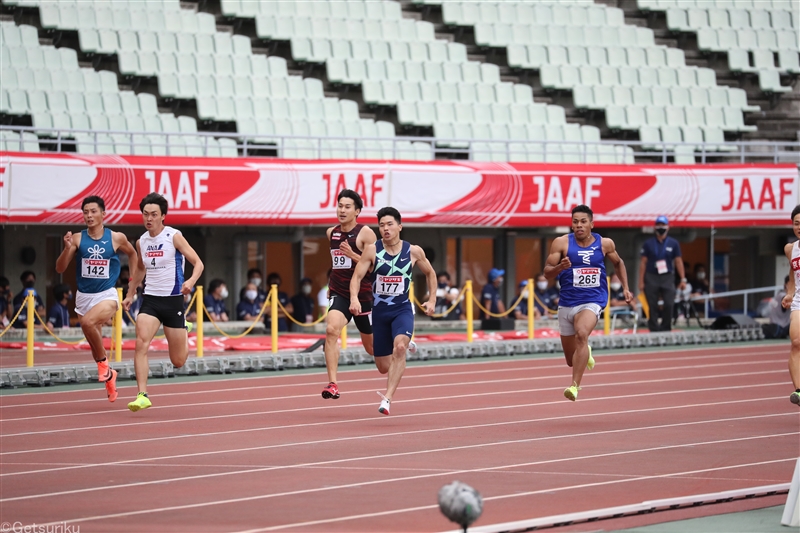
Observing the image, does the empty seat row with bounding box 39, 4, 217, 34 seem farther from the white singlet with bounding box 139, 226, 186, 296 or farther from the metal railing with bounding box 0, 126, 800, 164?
the white singlet with bounding box 139, 226, 186, 296

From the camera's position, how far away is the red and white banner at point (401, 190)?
862 inches

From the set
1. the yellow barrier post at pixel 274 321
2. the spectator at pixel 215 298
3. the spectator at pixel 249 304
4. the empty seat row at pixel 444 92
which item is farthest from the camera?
the empty seat row at pixel 444 92

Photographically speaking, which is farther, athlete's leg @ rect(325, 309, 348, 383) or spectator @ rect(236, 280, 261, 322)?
spectator @ rect(236, 280, 261, 322)

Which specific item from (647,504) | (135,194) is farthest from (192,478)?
(135,194)

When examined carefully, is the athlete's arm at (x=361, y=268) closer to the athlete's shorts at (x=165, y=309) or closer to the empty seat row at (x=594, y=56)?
the athlete's shorts at (x=165, y=309)

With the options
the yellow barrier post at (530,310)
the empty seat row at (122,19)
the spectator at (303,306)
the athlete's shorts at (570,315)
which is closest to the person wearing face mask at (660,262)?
the yellow barrier post at (530,310)

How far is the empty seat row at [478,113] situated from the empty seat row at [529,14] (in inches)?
117

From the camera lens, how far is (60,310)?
73.2 feet

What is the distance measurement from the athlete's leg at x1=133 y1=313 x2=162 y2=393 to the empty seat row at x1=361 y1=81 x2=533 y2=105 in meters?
16.0

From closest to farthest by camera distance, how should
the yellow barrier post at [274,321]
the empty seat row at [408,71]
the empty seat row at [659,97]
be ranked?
the yellow barrier post at [274,321] < the empty seat row at [408,71] < the empty seat row at [659,97]

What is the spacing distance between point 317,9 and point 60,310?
10.4 metres

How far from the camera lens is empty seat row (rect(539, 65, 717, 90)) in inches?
1193

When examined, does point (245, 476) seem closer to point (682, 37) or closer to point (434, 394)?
point (434, 394)

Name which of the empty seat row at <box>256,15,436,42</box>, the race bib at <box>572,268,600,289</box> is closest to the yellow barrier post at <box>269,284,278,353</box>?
the race bib at <box>572,268,600,289</box>
